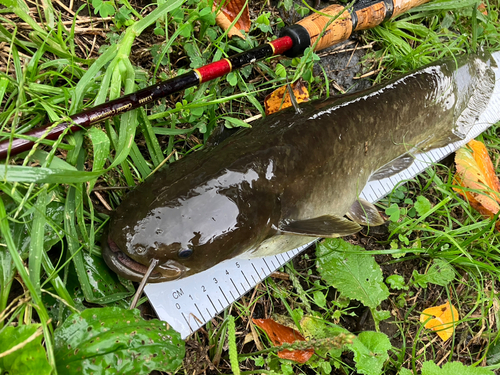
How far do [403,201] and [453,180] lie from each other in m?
0.50

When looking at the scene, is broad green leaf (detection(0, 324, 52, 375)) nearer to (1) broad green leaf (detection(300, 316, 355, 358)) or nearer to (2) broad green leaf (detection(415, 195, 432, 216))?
(1) broad green leaf (detection(300, 316, 355, 358))

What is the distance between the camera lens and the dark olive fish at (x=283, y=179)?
6.07 feet

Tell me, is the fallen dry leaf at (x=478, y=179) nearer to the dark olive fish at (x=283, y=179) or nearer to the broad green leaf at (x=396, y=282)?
the dark olive fish at (x=283, y=179)

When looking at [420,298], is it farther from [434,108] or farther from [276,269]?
[434,108]

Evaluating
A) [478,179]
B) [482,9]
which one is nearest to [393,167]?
[478,179]

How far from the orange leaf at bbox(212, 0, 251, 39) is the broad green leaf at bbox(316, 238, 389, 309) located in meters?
1.63

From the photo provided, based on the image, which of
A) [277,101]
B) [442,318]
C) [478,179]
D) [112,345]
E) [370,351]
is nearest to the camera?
[112,345]

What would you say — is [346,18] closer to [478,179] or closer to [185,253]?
[478,179]

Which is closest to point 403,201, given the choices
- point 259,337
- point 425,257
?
point 425,257

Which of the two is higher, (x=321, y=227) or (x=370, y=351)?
(x=321, y=227)

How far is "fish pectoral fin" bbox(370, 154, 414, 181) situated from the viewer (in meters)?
2.85

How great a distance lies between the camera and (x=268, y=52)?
2523 millimetres

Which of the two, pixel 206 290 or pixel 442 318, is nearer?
pixel 206 290

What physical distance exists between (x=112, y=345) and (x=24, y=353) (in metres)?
0.34
